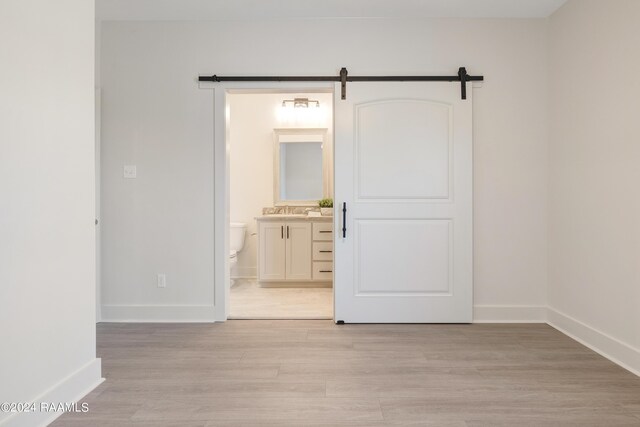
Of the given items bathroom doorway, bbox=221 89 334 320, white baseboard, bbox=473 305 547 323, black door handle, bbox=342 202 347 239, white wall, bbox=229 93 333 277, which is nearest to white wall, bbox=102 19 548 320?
white baseboard, bbox=473 305 547 323

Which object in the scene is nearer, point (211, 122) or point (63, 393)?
point (63, 393)

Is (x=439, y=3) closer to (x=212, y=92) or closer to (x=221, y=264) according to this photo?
(x=212, y=92)

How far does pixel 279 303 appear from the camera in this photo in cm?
414

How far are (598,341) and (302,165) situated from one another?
370cm

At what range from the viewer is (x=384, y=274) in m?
3.43

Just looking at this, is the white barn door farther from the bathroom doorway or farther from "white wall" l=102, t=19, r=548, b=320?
the bathroom doorway

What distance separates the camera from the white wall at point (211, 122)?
3416 mm

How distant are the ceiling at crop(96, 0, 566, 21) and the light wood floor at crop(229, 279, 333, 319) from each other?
2.59m

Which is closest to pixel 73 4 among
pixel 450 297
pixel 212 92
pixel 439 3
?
pixel 212 92

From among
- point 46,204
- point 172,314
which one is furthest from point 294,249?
point 46,204

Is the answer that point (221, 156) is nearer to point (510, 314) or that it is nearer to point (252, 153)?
point (252, 153)

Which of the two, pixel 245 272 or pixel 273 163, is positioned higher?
pixel 273 163

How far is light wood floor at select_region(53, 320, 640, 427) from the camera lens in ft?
6.21

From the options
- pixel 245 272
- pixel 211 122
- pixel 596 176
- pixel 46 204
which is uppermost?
pixel 211 122
